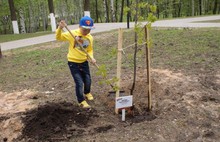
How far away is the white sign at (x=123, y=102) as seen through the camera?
3.64m

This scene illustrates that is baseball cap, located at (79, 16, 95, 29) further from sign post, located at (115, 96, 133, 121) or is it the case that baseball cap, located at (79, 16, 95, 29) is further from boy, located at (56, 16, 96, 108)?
sign post, located at (115, 96, 133, 121)

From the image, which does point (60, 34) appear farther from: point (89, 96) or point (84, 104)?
point (89, 96)

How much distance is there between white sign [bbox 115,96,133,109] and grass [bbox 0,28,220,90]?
2.41 meters

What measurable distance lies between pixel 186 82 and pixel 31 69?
4.43 m

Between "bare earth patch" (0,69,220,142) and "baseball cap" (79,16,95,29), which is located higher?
"baseball cap" (79,16,95,29)

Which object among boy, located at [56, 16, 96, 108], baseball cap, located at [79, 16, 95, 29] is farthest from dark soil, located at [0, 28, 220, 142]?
baseball cap, located at [79, 16, 95, 29]

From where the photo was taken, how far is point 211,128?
11.6 feet

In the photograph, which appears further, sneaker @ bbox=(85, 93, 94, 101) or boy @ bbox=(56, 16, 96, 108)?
sneaker @ bbox=(85, 93, 94, 101)

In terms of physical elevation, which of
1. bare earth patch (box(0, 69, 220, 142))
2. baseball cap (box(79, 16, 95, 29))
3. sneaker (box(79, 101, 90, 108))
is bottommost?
bare earth patch (box(0, 69, 220, 142))

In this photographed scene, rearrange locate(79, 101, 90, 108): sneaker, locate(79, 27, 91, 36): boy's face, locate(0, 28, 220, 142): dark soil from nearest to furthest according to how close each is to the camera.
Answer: locate(0, 28, 220, 142): dark soil, locate(79, 27, 91, 36): boy's face, locate(79, 101, 90, 108): sneaker

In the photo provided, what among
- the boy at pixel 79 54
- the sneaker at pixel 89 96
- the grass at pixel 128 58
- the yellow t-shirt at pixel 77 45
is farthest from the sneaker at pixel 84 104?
the grass at pixel 128 58

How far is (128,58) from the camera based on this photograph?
24.4 feet

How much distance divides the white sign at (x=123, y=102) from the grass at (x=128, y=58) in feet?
7.89

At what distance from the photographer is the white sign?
3.64 m
